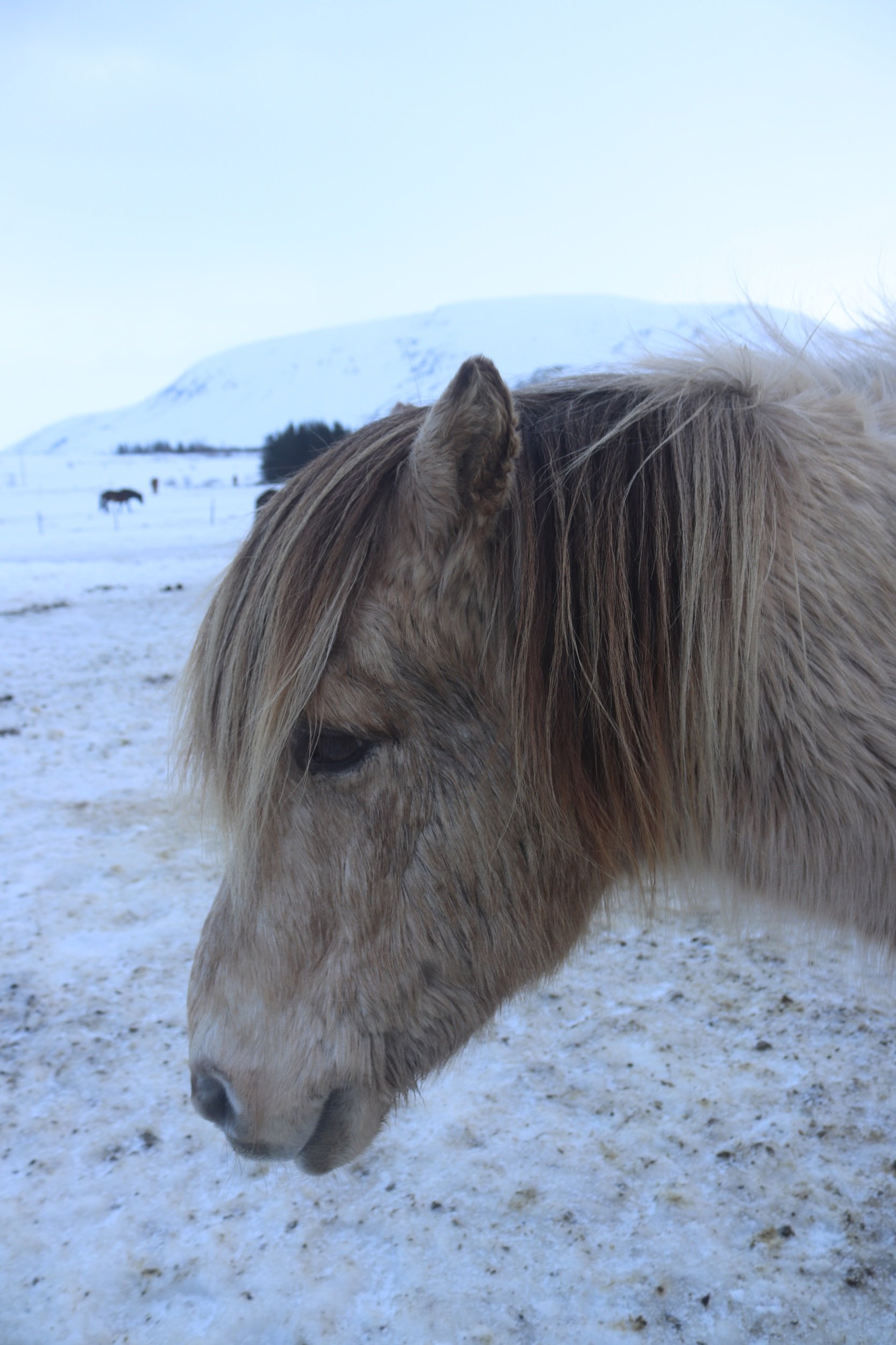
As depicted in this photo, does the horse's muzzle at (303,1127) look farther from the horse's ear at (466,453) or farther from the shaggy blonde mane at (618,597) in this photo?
the horse's ear at (466,453)

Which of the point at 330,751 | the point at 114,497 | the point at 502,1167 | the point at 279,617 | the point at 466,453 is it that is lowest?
the point at 114,497

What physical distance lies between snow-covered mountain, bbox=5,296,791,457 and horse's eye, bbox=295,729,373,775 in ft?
353

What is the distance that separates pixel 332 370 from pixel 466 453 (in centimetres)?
17897

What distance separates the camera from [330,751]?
1.29 meters

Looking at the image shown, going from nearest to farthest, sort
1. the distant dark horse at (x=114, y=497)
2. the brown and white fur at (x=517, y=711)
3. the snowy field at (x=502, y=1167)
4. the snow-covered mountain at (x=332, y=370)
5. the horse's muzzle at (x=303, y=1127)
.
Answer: the brown and white fur at (x=517, y=711) < the horse's muzzle at (x=303, y=1127) < the snowy field at (x=502, y=1167) < the distant dark horse at (x=114, y=497) < the snow-covered mountain at (x=332, y=370)

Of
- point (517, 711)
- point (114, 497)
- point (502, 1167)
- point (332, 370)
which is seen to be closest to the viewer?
point (517, 711)

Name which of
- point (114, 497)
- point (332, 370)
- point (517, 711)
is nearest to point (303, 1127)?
point (517, 711)

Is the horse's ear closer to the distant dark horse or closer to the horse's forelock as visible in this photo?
the horse's forelock

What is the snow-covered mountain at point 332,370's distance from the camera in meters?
131

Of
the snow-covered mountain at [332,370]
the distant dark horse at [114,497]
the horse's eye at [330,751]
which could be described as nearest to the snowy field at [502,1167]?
the horse's eye at [330,751]

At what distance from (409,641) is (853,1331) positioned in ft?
5.33

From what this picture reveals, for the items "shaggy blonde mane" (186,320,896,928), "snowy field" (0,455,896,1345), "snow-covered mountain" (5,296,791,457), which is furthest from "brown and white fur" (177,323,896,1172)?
"snow-covered mountain" (5,296,791,457)

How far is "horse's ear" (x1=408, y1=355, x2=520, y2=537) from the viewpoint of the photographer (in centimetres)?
110

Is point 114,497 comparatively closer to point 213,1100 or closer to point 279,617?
point 279,617
